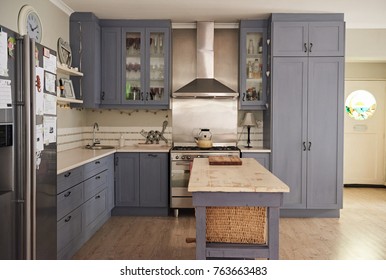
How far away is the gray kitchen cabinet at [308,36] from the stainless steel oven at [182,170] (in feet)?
4.58

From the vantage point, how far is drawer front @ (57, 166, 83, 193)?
133 inches

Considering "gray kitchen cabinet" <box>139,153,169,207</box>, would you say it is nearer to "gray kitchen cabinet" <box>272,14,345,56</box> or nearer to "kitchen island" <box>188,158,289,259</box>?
"gray kitchen cabinet" <box>272,14,345,56</box>

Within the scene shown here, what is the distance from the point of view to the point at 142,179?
5336mm

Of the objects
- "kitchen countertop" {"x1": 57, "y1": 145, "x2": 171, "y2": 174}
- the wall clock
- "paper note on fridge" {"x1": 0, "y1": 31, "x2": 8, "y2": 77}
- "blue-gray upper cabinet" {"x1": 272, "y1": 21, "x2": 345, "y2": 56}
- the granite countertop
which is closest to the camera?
"paper note on fridge" {"x1": 0, "y1": 31, "x2": 8, "y2": 77}

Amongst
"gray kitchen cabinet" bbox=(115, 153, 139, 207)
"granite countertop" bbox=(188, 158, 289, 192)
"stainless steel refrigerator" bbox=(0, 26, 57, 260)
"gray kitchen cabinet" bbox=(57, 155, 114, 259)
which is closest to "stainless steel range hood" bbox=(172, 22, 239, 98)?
"gray kitchen cabinet" bbox=(115, 153, 139, 207)

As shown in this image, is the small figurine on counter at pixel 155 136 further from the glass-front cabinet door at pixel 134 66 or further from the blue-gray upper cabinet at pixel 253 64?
the blue-gray upper cabinet at pixel 253 64

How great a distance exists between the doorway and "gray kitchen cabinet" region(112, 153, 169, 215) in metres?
3.99

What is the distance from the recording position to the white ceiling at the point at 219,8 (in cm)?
477

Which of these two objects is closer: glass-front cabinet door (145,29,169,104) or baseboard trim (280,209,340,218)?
baseboard trim (280,209,340,218)

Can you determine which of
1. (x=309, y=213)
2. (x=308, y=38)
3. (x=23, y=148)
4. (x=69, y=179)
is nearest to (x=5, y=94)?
(x=23, y=148)

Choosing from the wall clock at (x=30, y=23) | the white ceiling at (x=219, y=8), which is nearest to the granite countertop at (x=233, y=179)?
the wall clock at (x=30, y=23)

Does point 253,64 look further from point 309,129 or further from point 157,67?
point 157,67
